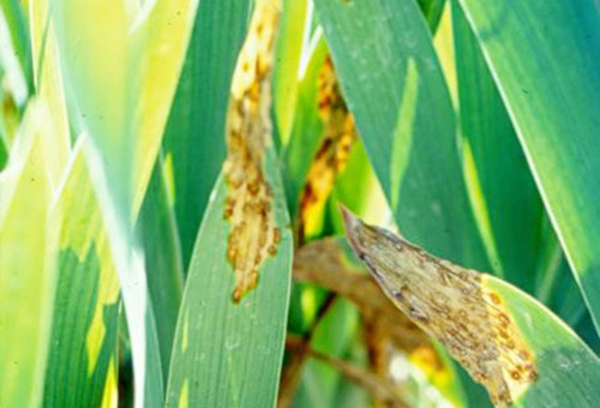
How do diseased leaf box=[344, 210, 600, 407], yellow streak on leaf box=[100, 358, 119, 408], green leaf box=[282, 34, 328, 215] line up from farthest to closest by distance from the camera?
green leaf box=[282, 34, 328, 215]
yellow streak on leaf box=[100, 358, 119, 408]
diseased leaf box=[344, 210, 600, 407]

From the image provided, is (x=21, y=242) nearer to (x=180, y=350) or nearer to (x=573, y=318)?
(x=180, y=350)

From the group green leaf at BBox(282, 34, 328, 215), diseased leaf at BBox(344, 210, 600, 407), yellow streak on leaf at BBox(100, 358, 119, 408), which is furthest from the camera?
green leaf at BBox(282, 34, 328, 215)

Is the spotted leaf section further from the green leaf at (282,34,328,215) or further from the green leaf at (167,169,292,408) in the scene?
the green leaf at (282,34,328,215)

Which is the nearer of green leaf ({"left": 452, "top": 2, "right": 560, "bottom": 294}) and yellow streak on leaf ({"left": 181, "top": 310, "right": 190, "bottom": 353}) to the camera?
yellow streak on leaf ({"left": 181, "top": 310, "right": 190, "bottom": 353})

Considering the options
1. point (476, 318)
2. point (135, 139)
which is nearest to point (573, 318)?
point (476, 318)

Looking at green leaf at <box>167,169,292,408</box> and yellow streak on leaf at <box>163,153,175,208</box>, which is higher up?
yellow streak on leaf at <box>163,153,175,208</box>

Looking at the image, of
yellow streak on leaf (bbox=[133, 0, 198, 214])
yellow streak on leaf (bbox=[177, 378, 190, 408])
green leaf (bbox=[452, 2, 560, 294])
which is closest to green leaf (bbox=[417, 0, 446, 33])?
green leaf (bbox=[452, 2, 560, 294])

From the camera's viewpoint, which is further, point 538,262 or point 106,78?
point 538,262
